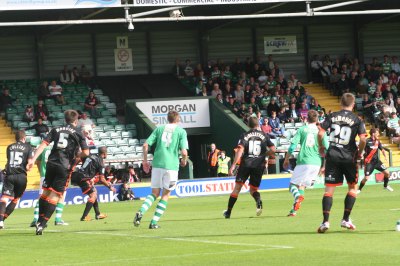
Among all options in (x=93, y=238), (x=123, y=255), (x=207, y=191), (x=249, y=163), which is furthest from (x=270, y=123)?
(x=123, y=255)

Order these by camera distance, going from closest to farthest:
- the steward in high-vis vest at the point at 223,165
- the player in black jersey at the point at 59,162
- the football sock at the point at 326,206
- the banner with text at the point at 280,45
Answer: the football sock at the point at 326,206 → the player in black jersey at the point at 59,162 → the steward in high-vis vest at the point at 223,165 → the banner with text at the point at 280,45

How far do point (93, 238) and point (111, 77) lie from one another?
90.4 ft

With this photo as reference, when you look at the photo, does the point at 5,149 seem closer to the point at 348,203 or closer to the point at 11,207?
the point at 11,207

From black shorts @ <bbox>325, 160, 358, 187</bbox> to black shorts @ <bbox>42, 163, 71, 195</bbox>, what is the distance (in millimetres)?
4397

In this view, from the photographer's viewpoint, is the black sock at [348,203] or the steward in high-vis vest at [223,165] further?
the steward in high-vis vest at [223,165]

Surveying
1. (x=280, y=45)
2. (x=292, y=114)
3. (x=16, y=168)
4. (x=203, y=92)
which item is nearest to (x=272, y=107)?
(x=292, y=114)

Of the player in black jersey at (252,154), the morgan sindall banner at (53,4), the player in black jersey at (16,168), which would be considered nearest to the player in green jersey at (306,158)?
the player in black jersey at (252,154)

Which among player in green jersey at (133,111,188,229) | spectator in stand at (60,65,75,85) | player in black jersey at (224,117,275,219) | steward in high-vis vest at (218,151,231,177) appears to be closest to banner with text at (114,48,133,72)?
spectator in stand at (60,65,75,85)

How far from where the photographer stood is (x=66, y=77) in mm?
40188

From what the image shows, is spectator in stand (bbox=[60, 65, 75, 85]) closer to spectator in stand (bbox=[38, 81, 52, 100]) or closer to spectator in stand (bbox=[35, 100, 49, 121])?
spectator in stand (bbox=[38, 81, 52, 100])

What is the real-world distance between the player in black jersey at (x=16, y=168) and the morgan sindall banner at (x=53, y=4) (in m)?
13.3

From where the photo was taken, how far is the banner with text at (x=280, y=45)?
149 ft

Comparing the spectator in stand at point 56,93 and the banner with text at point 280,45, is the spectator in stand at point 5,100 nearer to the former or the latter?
the spectator in stand at point 56,93

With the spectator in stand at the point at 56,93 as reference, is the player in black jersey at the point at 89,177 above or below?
below
